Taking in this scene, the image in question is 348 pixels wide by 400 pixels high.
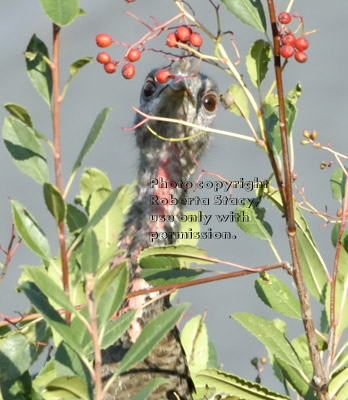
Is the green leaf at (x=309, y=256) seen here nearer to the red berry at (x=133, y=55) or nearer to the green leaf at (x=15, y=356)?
the red berry at (x=133, y=55)

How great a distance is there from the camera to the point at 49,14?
987 millimetres

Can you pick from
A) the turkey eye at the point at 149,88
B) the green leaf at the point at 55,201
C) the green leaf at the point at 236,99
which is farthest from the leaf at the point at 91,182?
the turkey eye at the point at 149,88

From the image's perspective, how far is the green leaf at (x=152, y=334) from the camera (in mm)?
881

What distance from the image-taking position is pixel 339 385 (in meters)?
1.26

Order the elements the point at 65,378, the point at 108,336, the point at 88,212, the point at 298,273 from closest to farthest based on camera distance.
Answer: the point at 65,378
the point at 108,336
the point at 298,273
the point at 88,212

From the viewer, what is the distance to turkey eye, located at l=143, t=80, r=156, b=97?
2.52m

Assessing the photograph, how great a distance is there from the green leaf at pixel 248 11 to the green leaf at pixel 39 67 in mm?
278

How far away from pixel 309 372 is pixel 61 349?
55 centimetres

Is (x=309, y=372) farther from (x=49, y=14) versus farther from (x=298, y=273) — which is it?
(x=49, y=14)

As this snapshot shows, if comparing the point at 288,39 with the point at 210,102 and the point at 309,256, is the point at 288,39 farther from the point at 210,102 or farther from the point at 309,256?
the point at 210,102

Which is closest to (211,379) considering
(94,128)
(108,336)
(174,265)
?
(174,265)

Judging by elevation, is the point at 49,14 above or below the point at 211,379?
above

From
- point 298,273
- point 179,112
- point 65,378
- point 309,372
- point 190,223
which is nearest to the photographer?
point 65,378

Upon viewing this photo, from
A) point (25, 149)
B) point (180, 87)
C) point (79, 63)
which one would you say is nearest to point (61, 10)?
point (79, 63)
